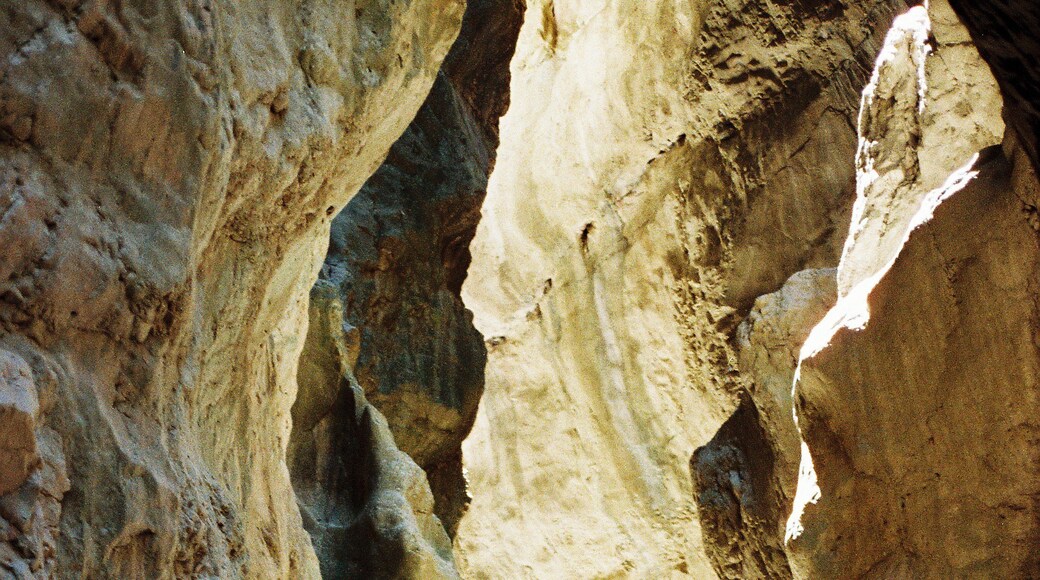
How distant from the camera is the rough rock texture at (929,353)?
4.87 m

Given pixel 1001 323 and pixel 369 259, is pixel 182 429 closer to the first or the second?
pixel 1001 323

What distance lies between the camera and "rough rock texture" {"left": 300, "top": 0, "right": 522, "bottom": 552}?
17938 millimetres

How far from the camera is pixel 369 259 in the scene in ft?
60.0

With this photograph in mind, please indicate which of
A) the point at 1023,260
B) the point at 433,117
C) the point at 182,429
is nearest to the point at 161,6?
the point at 182,429

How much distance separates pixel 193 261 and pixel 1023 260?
3.50m

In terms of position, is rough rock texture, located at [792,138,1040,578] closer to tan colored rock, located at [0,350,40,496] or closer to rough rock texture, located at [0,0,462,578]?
rough rock texture, located at [0,0,462,578]

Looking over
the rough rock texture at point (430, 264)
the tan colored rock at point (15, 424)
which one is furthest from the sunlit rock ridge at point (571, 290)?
the rough rock texture at point (430, 264)

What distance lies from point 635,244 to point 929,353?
519cm

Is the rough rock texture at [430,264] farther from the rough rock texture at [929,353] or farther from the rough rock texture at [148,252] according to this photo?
the rough rock texture at [929,353]

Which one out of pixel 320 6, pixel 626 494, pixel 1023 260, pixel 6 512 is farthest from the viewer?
pixel 626 494

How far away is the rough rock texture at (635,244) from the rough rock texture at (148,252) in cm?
436

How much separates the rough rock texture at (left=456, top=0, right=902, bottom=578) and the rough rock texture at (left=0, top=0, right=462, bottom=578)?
4.36 metres

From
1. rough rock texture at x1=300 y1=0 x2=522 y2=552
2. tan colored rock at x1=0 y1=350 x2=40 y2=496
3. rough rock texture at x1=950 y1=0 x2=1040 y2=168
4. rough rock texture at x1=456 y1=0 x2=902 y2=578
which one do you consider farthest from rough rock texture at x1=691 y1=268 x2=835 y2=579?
rough rock texture at x1=300 y1=0 x2=522 y2=552

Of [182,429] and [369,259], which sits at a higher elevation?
[369,259]
